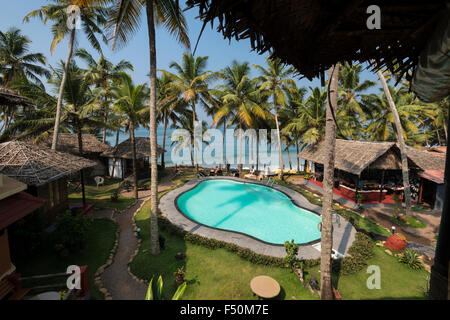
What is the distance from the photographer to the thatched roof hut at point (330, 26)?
1.38 meters

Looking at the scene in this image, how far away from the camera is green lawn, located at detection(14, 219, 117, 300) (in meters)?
6.56

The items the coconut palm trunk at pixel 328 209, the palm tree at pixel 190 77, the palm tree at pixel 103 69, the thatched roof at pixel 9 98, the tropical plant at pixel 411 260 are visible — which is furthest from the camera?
the palm tree at pixel 103 69

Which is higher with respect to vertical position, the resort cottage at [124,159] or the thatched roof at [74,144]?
the thatched roof at [74,144]

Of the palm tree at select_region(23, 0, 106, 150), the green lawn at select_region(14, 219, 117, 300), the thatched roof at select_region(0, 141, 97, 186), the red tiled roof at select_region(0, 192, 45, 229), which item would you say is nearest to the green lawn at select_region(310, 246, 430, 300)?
the green lawn at select_region(14, 219, 117, 300)

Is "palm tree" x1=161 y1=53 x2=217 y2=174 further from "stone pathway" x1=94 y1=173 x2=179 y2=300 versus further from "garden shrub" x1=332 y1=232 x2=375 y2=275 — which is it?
"garden shrub" x1=332 y1=232 x2=375 y2=275

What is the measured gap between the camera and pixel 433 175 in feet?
44.0

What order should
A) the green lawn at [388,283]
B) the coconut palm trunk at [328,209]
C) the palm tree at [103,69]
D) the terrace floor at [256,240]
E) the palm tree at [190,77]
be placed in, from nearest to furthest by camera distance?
1. the coconut palm trunk at [328,209]
2. the green lawn at [388,283]
3. the terrace floor at [256,240]
4. the palm tree at [190,77]
5. the palm tree at [103,69]

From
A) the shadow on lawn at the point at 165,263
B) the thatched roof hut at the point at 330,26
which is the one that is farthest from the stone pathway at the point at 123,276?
the thatched roof hut at the point at 330,26

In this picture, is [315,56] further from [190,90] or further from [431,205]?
[431,205]

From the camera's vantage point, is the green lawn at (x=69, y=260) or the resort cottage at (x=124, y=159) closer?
the green lawn at (x=69, y=260)

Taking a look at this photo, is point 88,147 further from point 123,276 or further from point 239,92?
point 123,276

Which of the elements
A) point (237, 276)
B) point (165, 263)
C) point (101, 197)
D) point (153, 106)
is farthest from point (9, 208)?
point (101, 197)

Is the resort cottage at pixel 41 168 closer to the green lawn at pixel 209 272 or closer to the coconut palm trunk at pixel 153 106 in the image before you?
the coconut palm trunk at pixel 153 106
